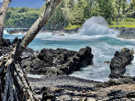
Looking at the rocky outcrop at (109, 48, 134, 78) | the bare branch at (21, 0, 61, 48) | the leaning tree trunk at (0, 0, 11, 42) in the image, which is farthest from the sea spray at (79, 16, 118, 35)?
the bare branch at (21, 0, 61, 48)

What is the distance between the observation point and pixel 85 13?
9600 cm

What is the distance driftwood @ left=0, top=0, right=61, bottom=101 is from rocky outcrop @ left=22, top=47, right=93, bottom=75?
11310 mm

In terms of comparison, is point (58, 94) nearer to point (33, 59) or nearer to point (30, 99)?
point (30, 99)

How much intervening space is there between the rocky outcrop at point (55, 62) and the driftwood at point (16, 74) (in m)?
11.3

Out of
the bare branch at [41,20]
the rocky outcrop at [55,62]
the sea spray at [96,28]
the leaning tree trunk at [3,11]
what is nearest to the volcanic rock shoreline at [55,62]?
the rocky outcrop at [55,62]

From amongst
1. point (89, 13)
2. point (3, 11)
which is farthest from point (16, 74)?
point (89, 13)

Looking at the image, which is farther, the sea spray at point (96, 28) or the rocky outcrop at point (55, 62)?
the sea spray at point (96, 28)

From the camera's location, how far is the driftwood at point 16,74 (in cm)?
505

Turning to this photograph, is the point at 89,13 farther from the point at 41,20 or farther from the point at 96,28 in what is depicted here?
the point at 41,20

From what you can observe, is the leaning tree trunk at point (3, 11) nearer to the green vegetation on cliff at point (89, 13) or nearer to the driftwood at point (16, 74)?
the driftwood at point (16, 74)

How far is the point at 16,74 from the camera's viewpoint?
5.27 metres

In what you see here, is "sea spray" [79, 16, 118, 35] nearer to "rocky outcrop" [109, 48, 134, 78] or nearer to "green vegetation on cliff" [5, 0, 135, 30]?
"green vegetation on cliff" [5, 0, 135, 30]

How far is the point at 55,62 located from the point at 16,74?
45.0 ft

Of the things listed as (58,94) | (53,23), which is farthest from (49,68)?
(53,23)
